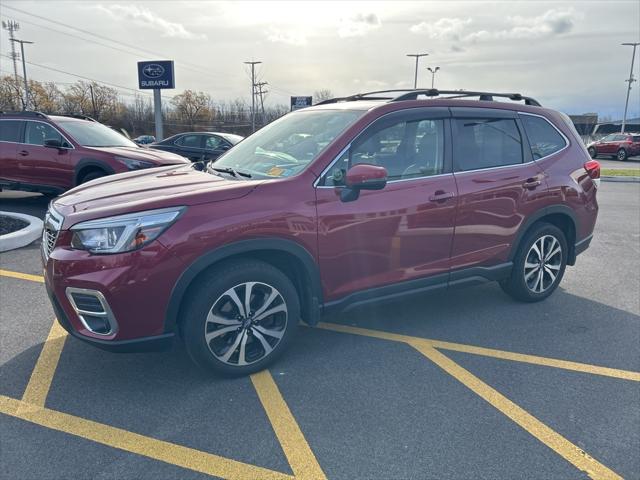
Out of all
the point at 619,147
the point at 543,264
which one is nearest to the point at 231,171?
the point at 543,264

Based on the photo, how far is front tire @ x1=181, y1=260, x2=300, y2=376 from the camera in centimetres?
299

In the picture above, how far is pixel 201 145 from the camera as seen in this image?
12023mm

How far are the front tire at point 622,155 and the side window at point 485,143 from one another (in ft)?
94.9

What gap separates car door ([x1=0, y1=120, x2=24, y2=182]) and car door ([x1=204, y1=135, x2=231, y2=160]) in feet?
13.5

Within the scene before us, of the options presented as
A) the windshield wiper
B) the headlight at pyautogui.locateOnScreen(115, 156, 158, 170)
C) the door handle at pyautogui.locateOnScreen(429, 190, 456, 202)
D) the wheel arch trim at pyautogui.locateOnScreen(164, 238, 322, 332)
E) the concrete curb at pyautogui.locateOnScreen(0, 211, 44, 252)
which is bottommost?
the concrete curb at pyautogui.locateOnScreen(0, 211, 44, 252)

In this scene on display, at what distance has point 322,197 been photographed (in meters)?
3.26

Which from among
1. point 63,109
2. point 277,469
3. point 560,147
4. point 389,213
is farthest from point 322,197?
point 63,109

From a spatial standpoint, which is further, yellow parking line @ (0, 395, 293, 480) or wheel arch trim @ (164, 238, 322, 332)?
wheel arch trim @ (164, 238, 322, 332)

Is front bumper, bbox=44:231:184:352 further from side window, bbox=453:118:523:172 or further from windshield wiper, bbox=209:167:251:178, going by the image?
side window, bbox=453:118:523:172

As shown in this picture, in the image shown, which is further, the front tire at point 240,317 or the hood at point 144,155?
the hood at point 144,155

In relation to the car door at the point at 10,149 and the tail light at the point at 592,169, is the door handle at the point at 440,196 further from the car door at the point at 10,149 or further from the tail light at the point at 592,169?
the car door at the point at 10,149

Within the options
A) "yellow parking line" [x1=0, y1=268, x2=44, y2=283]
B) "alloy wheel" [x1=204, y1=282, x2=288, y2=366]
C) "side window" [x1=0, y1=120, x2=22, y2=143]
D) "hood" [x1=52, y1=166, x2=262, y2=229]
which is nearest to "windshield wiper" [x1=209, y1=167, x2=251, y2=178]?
"hood" [x1=52, y1=166, x2=262, y2=229]

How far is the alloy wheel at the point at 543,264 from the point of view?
458 cm

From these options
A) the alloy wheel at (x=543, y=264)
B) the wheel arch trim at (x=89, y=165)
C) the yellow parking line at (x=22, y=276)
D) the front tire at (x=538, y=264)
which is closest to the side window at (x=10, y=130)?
the wheel arch trim at (x=89, y=165)
